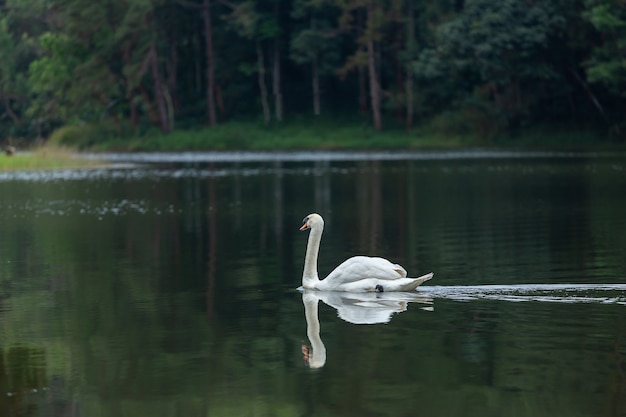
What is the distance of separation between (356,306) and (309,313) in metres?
0.62

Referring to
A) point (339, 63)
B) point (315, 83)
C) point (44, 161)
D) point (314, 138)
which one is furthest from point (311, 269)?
point (339, 63)

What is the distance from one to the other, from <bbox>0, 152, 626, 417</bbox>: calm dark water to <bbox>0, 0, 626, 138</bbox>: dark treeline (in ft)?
116

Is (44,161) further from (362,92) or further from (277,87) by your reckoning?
(362,92)

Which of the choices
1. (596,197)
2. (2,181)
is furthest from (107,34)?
(596,197)

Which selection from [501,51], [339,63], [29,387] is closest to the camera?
[29,387]

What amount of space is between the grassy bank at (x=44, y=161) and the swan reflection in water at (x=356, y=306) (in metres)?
38.5

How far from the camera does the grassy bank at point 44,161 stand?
5300cm

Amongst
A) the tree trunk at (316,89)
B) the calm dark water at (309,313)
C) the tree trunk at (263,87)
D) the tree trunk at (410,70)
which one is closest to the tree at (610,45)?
the tree trunk at (410,70)

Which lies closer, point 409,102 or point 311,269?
point 311,269

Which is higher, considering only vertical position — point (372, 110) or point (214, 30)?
point (214, 30)

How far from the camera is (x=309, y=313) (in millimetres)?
14031

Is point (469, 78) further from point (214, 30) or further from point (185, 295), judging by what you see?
point (185, 295)

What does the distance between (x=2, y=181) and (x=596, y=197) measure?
75.8 feet

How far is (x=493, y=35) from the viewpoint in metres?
65.2
